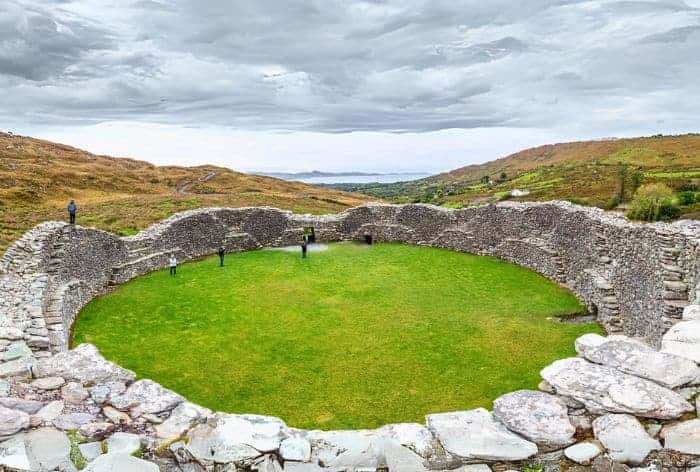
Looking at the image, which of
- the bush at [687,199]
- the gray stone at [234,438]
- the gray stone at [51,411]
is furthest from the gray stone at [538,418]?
the bush at [687,199]

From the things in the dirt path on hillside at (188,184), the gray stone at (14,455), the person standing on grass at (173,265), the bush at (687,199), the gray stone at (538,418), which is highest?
the dirt path on hillside at (188,184)

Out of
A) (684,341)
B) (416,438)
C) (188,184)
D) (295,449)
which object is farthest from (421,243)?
(188,184)

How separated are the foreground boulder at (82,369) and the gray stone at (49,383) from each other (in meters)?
0.12

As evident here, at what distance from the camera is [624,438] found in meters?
5.60

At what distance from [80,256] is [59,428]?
13.2m

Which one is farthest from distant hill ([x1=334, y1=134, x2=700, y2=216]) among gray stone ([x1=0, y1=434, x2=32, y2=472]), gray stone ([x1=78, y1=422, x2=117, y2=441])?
gray stone ([x1=0, y1=434, x2=32, y2=472])

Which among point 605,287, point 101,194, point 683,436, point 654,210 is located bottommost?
point 605,287

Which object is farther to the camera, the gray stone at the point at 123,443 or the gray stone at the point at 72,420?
the gray stone at the point at 72,420

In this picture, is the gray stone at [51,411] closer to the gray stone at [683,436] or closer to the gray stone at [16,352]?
the gray stone at [16,352]

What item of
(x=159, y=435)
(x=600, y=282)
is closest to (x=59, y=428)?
(x=159, y=435)

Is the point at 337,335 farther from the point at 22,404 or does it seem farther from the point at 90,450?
the point at 90,450

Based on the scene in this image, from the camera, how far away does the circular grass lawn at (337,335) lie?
11.4 m

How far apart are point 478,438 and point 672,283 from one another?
8678 millimetres

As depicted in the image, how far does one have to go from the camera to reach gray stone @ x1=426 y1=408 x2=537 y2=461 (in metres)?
5.62
